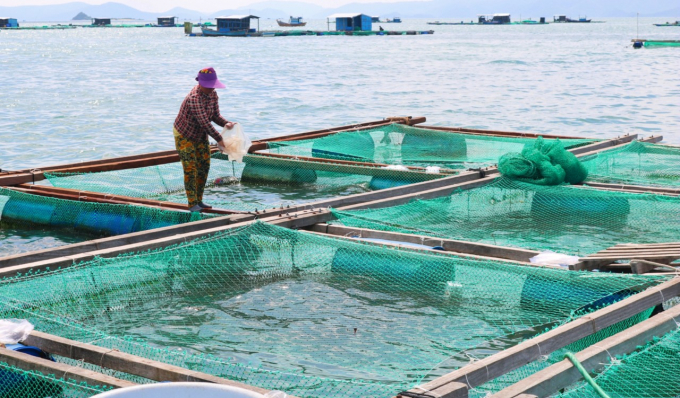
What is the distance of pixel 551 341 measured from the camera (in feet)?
15.6

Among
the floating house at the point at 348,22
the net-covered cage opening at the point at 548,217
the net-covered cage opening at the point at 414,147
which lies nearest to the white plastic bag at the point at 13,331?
the net-covered cage opening at the point at 548,217

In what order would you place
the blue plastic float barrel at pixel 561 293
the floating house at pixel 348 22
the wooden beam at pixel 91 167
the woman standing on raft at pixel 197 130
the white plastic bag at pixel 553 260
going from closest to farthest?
the blue plastic float barrel at pixel 561 293 → the white plastic bag at pixel 553 260 → the woman standing on raft at pixel 197 130 → the wooden beam at pixel 91 167 → the floating house at pixel 348 22

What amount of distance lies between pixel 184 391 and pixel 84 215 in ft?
21.9

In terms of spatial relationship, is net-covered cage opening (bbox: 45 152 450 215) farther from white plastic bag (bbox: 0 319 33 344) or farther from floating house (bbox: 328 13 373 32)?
floating house (bbox: 328 13 373 32)

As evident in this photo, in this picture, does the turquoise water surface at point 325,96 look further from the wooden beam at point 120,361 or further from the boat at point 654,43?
the wooden beam at point 120,361

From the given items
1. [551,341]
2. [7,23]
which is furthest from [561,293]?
[7,23]

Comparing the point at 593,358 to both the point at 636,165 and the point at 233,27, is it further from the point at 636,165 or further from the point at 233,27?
the point at 233,27

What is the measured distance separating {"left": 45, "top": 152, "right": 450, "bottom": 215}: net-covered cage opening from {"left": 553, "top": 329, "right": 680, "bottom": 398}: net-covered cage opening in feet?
20.0

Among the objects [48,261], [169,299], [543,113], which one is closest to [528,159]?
[169,299]

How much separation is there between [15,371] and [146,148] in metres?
15.3

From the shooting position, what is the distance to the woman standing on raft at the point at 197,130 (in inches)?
333

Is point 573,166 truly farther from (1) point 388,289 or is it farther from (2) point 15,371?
(2) point 15,371

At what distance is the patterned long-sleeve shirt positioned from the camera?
845 cm

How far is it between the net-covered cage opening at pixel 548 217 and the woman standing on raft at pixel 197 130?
191 centimetres
